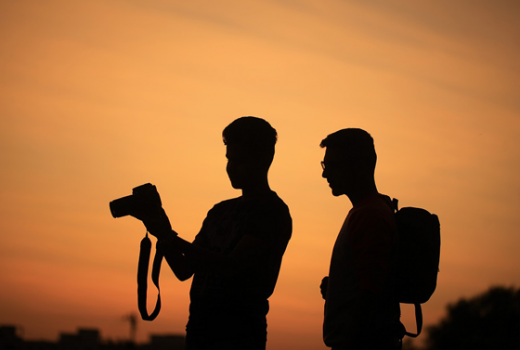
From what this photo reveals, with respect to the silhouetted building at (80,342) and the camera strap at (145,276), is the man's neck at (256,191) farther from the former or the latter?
the silhouetted building at (80,342)

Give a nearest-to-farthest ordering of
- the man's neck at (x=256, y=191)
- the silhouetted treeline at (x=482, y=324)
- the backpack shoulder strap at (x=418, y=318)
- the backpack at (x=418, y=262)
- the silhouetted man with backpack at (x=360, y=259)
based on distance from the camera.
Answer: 1. the silhouetted man with backpack at (x=360, y=259)
2. the backpack at (x=418, y=262)
3. the backpack shoulder strap at (x=418, y=318)
4. the man's neck at (x=256, y=191)
5. the silhouetted treeline at (x=482, y=324)

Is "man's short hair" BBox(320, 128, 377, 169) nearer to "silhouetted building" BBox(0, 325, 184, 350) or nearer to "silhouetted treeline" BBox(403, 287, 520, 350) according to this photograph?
"silhouetted building" BBox(0, 325, 184, 350)

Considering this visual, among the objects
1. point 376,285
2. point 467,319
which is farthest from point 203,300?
point 467,319

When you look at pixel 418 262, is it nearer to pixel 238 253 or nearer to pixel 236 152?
pixel 238 253

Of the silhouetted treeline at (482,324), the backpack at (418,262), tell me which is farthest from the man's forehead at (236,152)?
the silhouetted treeline at (482,324)

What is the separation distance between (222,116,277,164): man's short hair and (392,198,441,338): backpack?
1.01 m

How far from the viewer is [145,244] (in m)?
4.70

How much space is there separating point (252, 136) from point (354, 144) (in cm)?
64

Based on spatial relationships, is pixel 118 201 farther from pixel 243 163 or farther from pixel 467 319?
pixel 467 319

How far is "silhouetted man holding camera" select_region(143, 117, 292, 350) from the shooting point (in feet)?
14.3

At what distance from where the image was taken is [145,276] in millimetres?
4727

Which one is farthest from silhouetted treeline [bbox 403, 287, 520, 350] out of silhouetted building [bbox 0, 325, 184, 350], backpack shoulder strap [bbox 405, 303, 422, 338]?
backpack shoulder strap [bbox 405, 303, 422, 338]

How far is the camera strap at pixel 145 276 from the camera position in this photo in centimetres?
465

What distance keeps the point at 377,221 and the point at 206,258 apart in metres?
0.99
